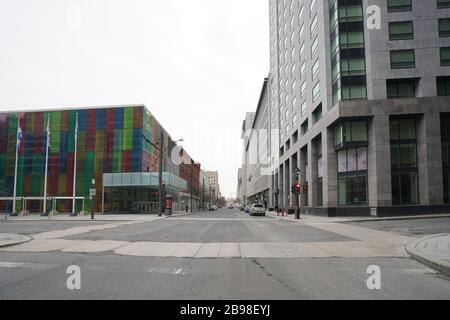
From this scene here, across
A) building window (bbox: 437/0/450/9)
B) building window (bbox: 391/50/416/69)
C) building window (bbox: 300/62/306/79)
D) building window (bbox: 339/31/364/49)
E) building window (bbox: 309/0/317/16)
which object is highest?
building window (bbox: 309/0/317/16)

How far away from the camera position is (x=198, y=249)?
1299 cm

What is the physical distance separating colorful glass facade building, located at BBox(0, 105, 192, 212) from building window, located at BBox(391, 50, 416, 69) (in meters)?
37.3

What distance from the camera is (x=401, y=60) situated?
37656mm

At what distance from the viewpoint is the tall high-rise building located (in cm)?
3628

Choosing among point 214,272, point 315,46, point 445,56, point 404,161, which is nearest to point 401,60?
point 445,56

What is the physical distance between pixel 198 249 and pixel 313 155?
38.0 metres

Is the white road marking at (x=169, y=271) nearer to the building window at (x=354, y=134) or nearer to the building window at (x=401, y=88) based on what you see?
the building window at (x=354, y=134)

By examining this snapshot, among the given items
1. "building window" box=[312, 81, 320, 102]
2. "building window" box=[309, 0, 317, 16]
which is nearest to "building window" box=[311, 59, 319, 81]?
"building window" box=[312, 81, 320, 102]

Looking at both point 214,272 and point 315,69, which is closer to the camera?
point 214,272

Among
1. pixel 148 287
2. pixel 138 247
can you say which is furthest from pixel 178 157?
pixel 148 287

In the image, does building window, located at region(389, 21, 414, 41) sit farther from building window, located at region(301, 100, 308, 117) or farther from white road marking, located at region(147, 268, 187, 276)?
white road marking, located at region(147, 268, 187, 276)

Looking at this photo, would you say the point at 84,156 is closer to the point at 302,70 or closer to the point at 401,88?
the point at 302,70

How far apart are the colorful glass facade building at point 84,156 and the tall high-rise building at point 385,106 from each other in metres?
30.7

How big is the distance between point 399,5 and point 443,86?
9.41 meters
